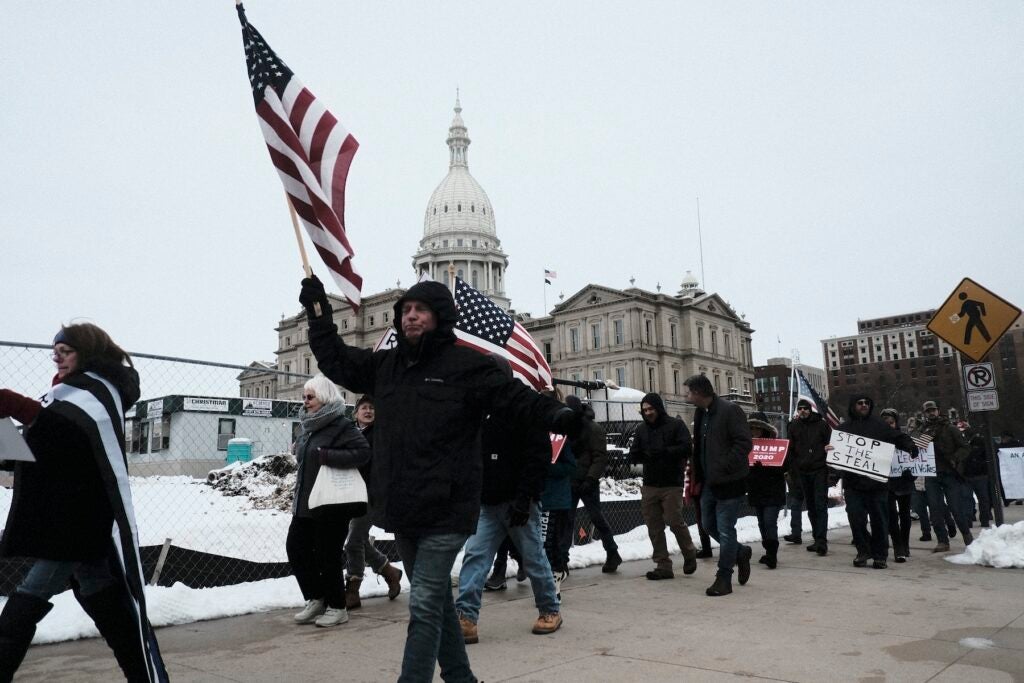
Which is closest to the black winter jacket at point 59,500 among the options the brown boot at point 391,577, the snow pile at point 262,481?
the brown boot at point 391,577

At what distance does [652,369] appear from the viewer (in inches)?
3418

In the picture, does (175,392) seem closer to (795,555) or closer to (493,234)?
(795,555)

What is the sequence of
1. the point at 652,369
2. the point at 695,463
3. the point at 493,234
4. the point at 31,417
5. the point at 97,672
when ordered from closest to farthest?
the point at 31,417
the point at 97,672
the point at 695,463
the point at 652,369
the point at 493,234

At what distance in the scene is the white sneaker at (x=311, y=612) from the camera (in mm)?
6199

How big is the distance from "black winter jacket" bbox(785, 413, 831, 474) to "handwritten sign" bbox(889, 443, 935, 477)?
0.86 m

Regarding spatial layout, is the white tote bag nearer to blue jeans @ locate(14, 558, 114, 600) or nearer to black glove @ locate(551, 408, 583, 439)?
blue jeans @ locate(14, 558, 114, 600)

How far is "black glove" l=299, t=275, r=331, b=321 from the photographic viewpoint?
3816 mm

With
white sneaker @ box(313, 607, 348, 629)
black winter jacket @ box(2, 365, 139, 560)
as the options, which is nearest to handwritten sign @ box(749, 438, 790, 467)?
white sneaker @ box(313, 607, 348, 629)

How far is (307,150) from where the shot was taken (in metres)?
4.79

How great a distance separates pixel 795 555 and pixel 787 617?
4.63 meters

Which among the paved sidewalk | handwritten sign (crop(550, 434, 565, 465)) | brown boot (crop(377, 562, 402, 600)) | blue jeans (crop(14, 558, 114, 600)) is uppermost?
handwritten sign (crop(550, 434, 565, 465))

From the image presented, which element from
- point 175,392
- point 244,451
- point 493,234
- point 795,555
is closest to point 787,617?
point 795,555

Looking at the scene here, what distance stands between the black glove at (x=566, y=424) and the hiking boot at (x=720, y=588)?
4277 mm

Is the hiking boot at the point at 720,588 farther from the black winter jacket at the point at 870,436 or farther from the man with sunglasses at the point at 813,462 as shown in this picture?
the man with sunglasses at the point at 813,462
